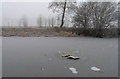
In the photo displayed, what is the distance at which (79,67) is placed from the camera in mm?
2898

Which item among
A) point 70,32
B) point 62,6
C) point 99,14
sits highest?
point 62,6

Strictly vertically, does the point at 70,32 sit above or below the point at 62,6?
below

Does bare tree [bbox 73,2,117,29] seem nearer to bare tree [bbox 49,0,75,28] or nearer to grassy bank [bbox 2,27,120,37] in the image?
grassy bank [bbox 2,27,120,37]

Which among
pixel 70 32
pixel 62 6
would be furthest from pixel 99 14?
pixel 62 6

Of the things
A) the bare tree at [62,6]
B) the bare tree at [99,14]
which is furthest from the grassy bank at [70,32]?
the bare tree at [62,6]

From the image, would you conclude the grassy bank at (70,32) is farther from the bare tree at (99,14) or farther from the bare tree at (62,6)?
the bare tree at (62,6)

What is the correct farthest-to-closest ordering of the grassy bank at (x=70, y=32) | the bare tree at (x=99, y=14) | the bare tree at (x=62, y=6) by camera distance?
the bare tree at (x=62, y=6)
the bare tree at (x=99, y=14)
the grassy bank at (x=70, y=32)

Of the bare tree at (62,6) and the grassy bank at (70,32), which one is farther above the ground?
the bare tree at (62,6)

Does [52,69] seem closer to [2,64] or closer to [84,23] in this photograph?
[2,64]

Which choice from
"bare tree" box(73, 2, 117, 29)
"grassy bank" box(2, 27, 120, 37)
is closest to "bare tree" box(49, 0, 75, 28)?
"grassy bank" box(2, 27, 120, 37)

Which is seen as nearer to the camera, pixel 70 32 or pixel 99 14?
pixel 70 32

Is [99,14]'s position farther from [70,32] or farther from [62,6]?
[62,6]

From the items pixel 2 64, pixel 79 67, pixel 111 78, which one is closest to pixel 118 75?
pixel 111 78

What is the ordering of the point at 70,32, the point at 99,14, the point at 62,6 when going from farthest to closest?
the point at 62,6
the point at 99,14
the point at 70,32
